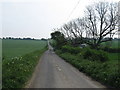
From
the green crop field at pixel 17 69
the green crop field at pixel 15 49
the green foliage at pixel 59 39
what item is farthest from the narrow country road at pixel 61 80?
the green foliage at pixel 59 39

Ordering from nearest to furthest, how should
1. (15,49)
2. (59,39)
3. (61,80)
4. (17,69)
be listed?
(61,80) < (17,69) < (15,49) < (59,39)

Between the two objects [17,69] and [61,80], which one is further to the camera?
[17,69]

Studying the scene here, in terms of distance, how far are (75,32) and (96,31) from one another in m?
29.8

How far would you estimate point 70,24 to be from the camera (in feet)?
313

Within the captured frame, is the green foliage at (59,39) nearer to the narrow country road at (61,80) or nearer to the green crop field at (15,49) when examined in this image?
the green crop field at (15,49)

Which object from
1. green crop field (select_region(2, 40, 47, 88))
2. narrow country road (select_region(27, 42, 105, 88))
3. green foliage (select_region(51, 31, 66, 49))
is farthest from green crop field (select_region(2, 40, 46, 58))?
narrow country road (select_region(27, 42, 105, 88))

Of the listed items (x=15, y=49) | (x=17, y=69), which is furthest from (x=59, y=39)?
(x=17, y=69)

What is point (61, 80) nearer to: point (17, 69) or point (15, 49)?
Result: point (17, 69)

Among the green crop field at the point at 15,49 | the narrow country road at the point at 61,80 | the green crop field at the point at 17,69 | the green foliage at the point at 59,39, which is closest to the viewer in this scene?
the green crop field at the point at 17,69

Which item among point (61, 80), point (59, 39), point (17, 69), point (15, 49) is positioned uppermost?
point (59, 39)

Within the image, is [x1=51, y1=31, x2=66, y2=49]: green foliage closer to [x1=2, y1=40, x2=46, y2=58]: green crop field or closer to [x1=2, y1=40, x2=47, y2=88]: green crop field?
[x1=2, y1=40, x2=46, y2=58]: green crop field

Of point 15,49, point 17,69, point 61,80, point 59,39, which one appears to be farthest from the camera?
point 59,39

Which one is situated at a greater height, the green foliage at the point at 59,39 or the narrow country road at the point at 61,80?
the green foliage at the point at 59,39

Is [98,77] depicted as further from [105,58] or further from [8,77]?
[105,58]
